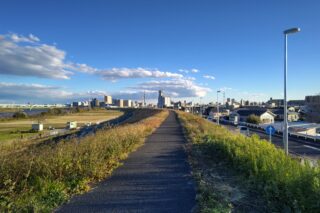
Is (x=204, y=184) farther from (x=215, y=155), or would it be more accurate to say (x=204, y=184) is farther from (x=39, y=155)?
(x=215, y=155)

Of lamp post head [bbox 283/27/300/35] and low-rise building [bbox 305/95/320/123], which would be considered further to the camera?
low-rise building [bbox 305/95/320/123]

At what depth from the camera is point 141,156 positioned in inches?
516

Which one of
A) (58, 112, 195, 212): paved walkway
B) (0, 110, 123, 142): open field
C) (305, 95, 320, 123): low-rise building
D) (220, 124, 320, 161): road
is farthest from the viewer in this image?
(305, 95, 320, 123): low-rise building

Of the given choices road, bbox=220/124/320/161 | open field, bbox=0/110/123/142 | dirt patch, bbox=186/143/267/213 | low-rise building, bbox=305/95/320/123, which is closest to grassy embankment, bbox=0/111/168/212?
dirt patch, bbox=186/143/267/213

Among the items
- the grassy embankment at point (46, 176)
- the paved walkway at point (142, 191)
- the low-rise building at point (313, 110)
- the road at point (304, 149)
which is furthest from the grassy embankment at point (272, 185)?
the low-rise building at point (313, 110)

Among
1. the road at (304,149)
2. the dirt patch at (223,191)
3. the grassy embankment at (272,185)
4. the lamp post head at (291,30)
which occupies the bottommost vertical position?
the road at (304,149)

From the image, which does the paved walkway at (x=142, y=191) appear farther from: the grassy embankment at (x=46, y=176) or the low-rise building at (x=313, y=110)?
the low-rise building at (x=313, y=110)

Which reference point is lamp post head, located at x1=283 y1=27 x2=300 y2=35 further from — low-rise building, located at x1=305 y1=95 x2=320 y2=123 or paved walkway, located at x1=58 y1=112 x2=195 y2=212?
low-rise building, located at x1=305 y1=95 x2=320 y2=123

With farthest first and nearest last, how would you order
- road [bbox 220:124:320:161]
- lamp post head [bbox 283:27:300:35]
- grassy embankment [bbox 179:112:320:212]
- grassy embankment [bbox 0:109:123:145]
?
grassy embankment [bbox 0:109:123:145], road [bbox 220:124:320:161], lamp post head [bbox 283:27:300:35], grassy embankment [bbox 179:112:320:212]

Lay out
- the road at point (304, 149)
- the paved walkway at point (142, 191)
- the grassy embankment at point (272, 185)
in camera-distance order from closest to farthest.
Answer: the grassy embankment at point (272, 185), the paved walkway at point (142, 191), the road at point (304, 149)

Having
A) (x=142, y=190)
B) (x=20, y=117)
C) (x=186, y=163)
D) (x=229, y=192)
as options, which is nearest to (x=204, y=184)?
(x=229, y=192)

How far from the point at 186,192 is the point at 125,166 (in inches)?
149

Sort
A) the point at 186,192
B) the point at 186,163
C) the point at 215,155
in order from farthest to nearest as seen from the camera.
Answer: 1. the point at 215,155
2. the point at 186,163
3. the point at 186,192

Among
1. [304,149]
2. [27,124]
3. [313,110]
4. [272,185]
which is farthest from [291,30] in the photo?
[313,110]
